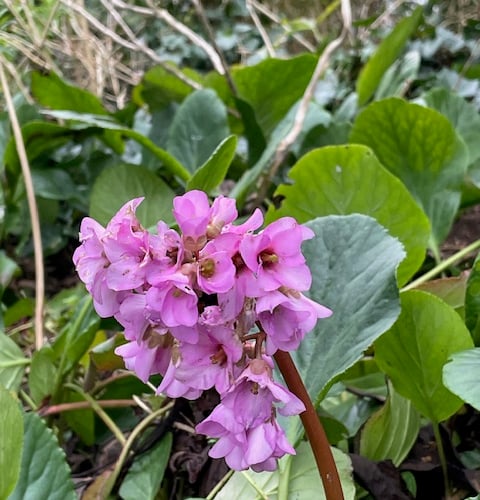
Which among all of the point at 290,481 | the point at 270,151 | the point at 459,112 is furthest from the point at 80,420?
→ the point at 459,112

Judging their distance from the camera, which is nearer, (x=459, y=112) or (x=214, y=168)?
(x=214, y=168)

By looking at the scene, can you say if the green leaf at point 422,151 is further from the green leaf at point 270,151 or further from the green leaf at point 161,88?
the green leaf at point 161,88

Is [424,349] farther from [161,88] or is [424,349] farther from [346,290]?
[161,88]

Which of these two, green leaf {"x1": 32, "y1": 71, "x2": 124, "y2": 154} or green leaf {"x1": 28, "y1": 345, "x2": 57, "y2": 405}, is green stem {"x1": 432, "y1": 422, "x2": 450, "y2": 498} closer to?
green leaf {"x1": 28, "y1": 345, "x2": 57, "y2": 405}

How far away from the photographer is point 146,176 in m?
0.87

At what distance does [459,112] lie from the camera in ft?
3.32

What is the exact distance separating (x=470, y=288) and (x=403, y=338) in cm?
7

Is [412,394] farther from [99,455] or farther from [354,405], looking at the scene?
[99,455]

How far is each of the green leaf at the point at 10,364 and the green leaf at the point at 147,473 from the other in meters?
0.20

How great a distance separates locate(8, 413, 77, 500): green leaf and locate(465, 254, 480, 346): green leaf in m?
0.33

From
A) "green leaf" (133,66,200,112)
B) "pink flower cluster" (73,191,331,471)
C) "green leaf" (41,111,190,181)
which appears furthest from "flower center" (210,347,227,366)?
"green leaf" (133,66,200,112)

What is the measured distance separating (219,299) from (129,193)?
589 mm

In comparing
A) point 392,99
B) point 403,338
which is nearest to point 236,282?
point 403,338

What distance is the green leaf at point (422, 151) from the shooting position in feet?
2.59
